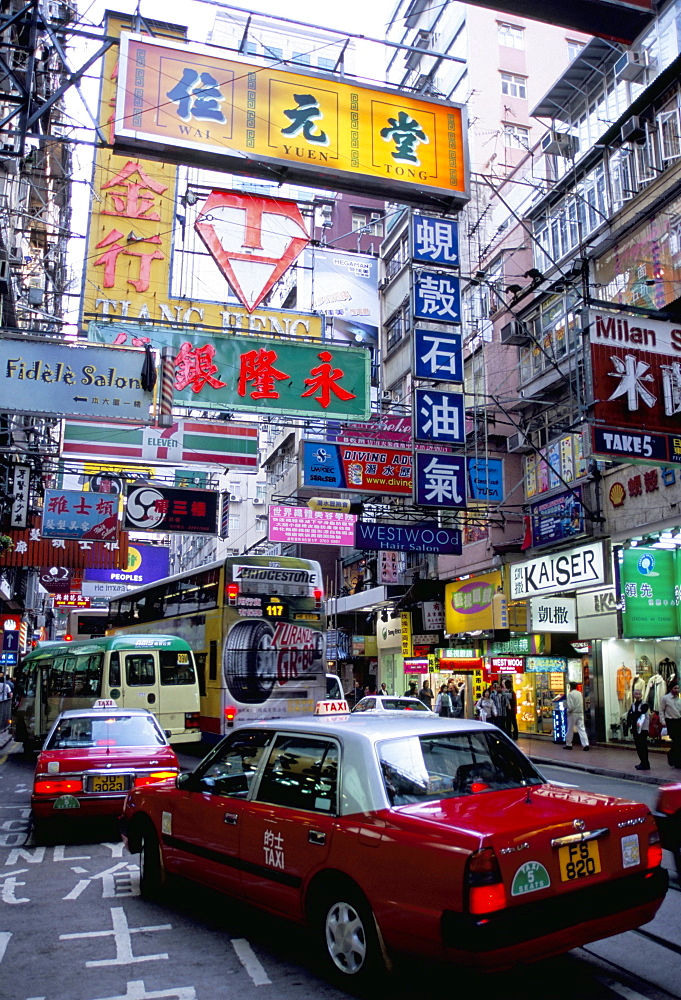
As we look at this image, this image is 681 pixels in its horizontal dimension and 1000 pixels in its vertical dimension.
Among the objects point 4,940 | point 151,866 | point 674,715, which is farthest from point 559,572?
point 4,940

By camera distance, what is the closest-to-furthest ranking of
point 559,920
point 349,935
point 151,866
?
point 559,920
point 349,935
point 151,866

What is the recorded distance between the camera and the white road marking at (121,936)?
198 inches

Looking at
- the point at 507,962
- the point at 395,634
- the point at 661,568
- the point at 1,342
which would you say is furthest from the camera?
the point at 395,634

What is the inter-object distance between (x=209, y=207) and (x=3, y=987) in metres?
14.8

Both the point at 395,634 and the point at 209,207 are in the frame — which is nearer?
the point at 209,207

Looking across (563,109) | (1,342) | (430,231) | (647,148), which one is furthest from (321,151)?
(563,109)

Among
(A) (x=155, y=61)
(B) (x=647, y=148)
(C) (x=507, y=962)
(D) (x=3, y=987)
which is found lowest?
(D) (x=3, y=987)

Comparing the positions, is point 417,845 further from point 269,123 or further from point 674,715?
point 674,715

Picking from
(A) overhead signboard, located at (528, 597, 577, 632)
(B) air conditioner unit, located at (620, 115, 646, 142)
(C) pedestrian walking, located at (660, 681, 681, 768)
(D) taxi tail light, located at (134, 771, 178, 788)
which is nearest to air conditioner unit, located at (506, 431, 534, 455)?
(A) overhead signboard, located at (528, 597, 577, 632)

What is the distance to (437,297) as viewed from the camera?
1596cm

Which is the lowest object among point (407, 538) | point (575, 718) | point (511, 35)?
point (575, 718)

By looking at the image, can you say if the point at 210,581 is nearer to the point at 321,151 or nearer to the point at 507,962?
the point at 321,151

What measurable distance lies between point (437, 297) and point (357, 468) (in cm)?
392

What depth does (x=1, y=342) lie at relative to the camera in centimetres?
1113
